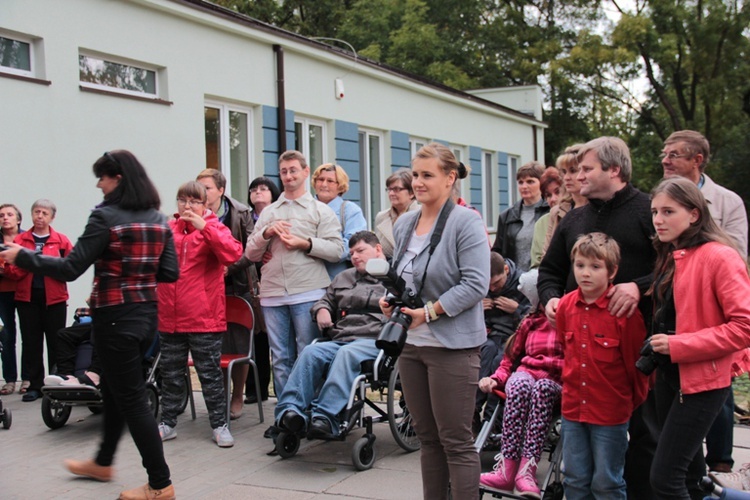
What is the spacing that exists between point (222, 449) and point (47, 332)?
117 inches

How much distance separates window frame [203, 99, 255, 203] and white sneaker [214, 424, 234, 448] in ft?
17.8

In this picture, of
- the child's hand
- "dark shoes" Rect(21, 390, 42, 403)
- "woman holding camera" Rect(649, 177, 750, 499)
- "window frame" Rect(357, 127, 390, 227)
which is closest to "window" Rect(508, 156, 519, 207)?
"window frame" Rect(357, 127, 390, 227)

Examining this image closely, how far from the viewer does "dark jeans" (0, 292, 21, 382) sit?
8312 mm

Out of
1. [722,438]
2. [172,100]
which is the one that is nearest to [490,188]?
[172,100]

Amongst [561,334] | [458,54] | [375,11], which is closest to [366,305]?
[561,334]

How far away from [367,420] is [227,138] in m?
6.76

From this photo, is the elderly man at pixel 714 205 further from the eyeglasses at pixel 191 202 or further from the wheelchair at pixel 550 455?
the eyeglasses at pixel 191 202

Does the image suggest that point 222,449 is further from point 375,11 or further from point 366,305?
point 375,11

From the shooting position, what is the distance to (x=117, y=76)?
9.98 m

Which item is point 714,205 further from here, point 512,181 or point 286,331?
point 512,181

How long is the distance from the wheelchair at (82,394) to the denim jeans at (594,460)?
3340mm

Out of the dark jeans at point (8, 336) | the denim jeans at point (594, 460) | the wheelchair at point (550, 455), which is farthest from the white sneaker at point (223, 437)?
the dark jeans at point (8, 336)

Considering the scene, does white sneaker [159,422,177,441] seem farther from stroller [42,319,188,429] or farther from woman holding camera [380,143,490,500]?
woman holding camera [380,143,490,500]

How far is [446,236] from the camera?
4.12 metres
